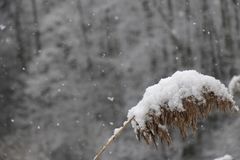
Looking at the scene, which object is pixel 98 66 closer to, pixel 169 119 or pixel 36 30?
pixel 36 30

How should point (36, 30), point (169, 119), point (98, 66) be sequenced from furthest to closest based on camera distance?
point (36, 30) → point (98, 66) → point (169, 119)

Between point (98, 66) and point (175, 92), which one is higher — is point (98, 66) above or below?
above

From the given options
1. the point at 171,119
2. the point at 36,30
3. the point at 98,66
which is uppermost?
the point at 36,30

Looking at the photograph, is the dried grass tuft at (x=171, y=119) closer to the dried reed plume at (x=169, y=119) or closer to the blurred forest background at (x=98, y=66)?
the dried reed plume at (x=169, y=119)

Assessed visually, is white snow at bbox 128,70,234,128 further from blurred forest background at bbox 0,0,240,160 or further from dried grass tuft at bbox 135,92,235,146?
blurred forest background at bbox 0,0,240,160

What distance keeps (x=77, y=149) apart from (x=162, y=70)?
2.39 meters

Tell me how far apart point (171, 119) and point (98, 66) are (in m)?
8.91

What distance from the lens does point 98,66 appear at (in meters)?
10.8

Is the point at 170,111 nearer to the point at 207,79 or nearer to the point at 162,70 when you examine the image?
the point at 207,79

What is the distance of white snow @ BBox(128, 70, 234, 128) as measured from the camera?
1.93 metres

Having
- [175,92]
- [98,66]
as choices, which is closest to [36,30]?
[98,66]

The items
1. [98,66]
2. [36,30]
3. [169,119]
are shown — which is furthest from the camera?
[36,30]

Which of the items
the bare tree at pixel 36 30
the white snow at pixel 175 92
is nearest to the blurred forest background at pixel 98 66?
the bare tree at pixel 36 30

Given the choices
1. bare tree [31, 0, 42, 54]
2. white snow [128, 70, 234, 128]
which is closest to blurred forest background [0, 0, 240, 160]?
bare tree [31, 0, 42, 54]
